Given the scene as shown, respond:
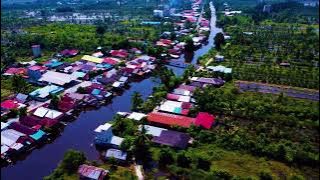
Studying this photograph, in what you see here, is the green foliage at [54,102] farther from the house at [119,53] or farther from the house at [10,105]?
the house at [119,53]

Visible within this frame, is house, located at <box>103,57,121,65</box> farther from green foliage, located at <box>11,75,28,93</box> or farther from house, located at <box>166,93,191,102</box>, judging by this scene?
house, located at <box>166,93,191,102</box>

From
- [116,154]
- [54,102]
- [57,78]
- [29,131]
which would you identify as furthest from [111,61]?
[116,154]

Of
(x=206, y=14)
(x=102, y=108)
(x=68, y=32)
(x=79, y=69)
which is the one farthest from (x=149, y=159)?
(x=206, y=14)

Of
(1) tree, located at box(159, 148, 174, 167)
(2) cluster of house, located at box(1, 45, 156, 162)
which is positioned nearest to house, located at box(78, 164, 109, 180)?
(1) tree, located at box(159, 148, 174, 167)

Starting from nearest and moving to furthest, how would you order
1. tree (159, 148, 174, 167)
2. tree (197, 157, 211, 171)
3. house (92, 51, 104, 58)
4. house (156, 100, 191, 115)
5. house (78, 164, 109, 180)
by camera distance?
house (78, 164, 109, 180), tree (197, 157, 211, 171), tree (159, 148, 174, 167), house (156, 100, 191, 115), house (92, 51, 104, 58)

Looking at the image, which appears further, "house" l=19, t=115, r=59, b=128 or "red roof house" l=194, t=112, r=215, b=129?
"house" l=19, t=115, r=59, b=128

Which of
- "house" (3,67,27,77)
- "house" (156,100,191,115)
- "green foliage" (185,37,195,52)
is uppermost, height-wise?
"green foliage" (185,37,195,52)

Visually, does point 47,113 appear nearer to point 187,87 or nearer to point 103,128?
point 103,128
